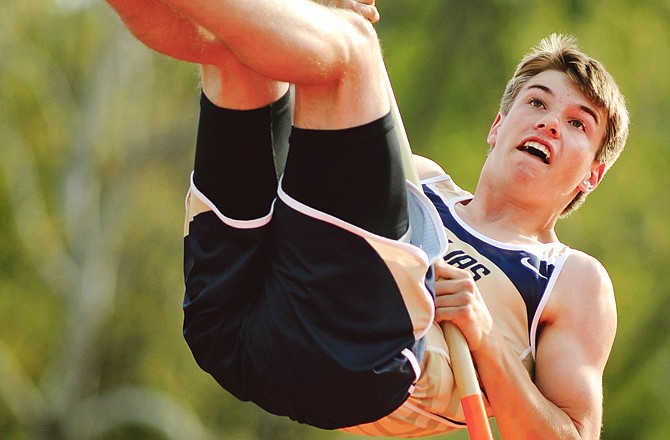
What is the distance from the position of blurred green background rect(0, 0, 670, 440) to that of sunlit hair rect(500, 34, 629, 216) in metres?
8.57

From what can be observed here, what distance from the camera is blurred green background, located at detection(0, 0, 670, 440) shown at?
13.7 metres

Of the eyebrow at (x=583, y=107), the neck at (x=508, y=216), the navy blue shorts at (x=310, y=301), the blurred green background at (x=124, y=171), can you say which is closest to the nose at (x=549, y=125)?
the eyebrow at (x=583, y=107)

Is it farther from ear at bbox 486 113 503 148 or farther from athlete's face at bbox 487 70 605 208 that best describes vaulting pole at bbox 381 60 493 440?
ear at bbox 486 113 503 148

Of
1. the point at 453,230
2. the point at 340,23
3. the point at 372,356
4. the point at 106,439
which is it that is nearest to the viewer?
the point at 340,23

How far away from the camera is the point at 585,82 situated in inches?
171

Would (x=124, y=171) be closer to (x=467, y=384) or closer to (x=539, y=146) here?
(x=539, y=146)

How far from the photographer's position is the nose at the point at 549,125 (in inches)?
168

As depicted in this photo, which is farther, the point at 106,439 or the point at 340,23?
the point at 106,439

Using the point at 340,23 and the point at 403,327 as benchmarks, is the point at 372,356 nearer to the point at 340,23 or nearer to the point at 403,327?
the point at 403,327

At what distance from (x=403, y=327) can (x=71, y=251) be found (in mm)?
13168

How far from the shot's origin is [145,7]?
3191 millimetres

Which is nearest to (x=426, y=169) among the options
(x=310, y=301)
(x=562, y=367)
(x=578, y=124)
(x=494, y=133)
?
(x=494, y=133)

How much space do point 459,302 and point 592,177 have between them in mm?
1202

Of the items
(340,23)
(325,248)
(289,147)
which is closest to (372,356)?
(325,248)
